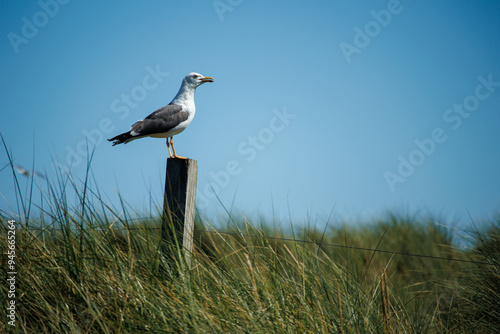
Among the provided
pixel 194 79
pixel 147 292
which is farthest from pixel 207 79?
pixel 147 292

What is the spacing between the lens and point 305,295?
9.49 feet

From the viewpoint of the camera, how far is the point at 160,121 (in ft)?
14.8

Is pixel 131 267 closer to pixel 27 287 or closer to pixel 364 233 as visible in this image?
pixel 27 287

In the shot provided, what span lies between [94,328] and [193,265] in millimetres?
813

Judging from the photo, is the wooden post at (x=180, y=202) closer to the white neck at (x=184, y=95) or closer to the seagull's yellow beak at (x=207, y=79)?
the white neck at (x=184, y=95)

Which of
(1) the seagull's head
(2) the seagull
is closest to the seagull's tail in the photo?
(2) the seagull

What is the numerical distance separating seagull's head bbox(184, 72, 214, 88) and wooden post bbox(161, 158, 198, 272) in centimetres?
202

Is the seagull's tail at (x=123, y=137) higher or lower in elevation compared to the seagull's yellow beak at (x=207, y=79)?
lower

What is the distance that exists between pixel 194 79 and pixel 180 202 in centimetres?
235

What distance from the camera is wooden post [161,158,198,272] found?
9.93 ft

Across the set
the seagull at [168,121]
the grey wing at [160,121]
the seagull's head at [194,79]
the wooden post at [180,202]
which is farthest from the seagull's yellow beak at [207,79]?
the wooden post at [180,202]

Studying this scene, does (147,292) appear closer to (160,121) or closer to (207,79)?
(160,121)

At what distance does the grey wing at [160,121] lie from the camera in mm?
4457

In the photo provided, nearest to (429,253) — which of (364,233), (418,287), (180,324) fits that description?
(364,233)
